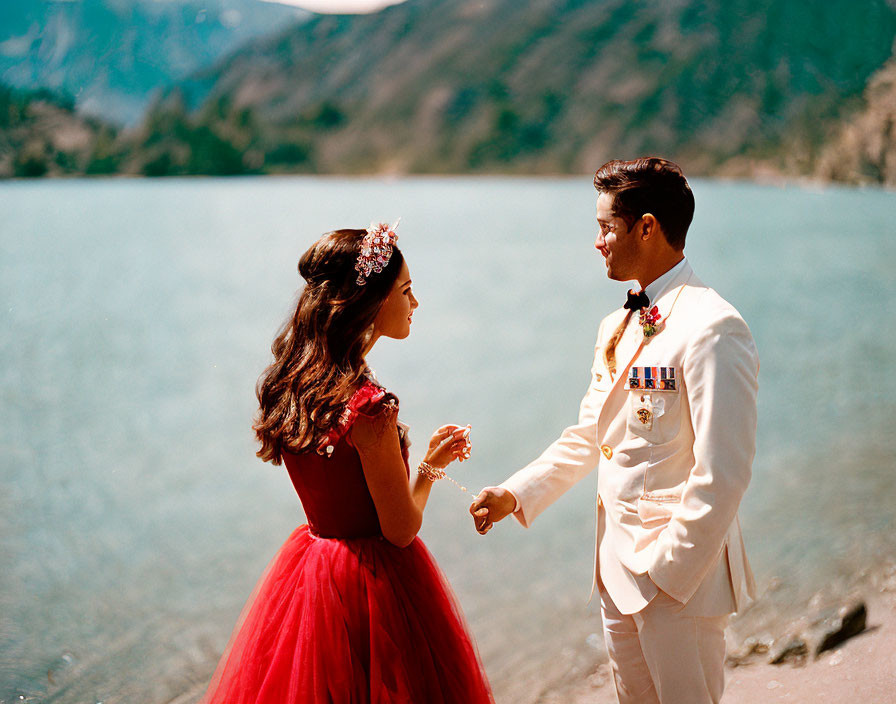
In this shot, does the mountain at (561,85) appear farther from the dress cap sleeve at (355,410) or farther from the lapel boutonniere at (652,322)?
the dress cap sleeve at (355,410)

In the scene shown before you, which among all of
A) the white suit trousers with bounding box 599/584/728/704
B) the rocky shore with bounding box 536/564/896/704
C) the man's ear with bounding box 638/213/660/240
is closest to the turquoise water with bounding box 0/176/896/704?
the rocky shore with bounding box 536/564/896/704

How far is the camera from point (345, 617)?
6.86 ft

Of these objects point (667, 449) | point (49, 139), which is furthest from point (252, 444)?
→ point (49, 139)

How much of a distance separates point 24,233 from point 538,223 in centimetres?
3640

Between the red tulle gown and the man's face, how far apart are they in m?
0.63

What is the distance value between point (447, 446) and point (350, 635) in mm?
527

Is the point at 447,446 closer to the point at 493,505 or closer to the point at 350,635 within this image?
the point at 493,505

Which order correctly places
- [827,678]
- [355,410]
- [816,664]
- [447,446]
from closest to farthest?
[355,410] → [447,446] → [827,678] → [816,664]

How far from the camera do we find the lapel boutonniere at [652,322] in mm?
2094

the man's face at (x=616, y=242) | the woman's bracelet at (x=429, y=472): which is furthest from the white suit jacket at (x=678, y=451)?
the woman's bracelet at (x=429, y=472)

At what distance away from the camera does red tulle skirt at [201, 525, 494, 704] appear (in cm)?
206

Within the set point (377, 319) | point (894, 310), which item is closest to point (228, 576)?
point (377, 319)

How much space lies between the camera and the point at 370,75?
5349 inches

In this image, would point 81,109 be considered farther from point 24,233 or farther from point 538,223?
point 538,223
